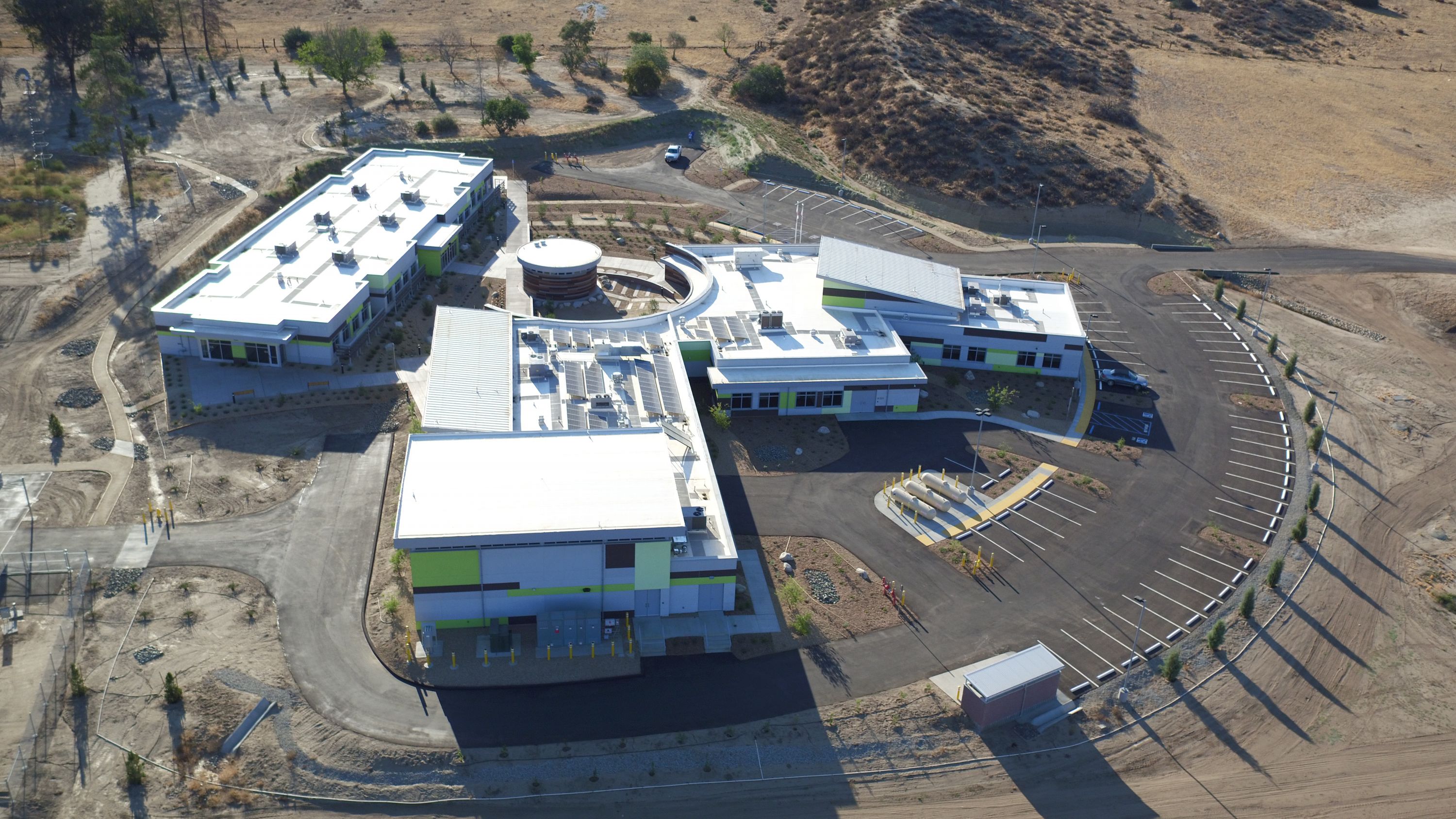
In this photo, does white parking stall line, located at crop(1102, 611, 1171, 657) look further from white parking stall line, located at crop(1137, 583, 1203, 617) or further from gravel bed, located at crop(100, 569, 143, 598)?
gravel bed, located at crop(100, 569, 143, 598)

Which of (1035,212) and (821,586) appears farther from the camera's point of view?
(1035,212)

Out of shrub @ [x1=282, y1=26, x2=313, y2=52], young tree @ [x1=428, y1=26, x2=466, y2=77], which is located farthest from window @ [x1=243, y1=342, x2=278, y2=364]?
shrub @ [x1=282, y1=26, x2=313, y2=52]

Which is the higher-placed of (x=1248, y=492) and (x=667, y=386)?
(x=667, y=386)

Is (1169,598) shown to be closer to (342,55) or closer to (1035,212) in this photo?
(1035,212)

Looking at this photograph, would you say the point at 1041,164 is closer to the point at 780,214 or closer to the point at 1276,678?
the point at 780,214

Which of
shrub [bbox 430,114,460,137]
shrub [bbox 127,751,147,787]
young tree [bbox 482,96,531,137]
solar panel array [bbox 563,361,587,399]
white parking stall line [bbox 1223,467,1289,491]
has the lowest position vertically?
shrub [bbox 127,751,147,787]

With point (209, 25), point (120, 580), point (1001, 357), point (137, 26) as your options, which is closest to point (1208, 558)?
point (1001, 357)
